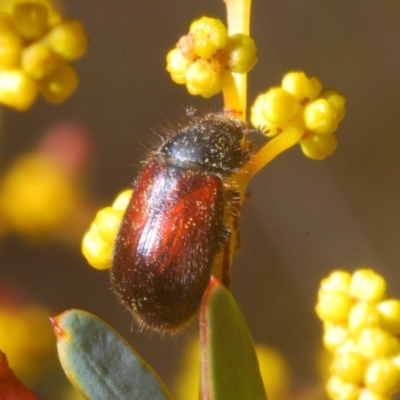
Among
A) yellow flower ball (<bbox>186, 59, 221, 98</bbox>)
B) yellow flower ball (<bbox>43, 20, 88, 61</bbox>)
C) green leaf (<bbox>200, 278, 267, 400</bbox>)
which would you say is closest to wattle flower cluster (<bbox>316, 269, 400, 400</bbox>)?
green leaf (<bbox>200, 278, 267, 400</bbox>)

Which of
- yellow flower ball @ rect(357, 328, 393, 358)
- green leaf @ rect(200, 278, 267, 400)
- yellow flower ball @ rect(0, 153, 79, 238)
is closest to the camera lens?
green leaf @ rect(200, 278, 267, 400)

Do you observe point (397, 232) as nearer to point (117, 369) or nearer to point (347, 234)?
point (347, 234)

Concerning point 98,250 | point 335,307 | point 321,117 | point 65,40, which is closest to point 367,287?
point 335,307

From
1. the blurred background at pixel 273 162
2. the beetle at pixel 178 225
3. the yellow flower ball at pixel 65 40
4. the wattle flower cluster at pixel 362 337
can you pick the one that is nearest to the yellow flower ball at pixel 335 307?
the wattle flower cluster at pixel 362 337

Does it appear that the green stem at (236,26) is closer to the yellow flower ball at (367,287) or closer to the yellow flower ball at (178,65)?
the yellow flower ball at (178,65)

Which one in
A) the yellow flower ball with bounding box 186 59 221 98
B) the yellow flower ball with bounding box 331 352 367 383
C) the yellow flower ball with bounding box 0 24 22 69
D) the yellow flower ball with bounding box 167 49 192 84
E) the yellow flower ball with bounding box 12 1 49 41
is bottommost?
the yellow flower ball with bounding box 331 352 367 383

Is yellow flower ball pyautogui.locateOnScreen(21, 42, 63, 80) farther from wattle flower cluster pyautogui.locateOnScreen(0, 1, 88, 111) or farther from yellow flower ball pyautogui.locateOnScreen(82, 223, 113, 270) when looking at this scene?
yellow flower ball pyautogui.locateOnScreen(82, 223, 113, 270)
